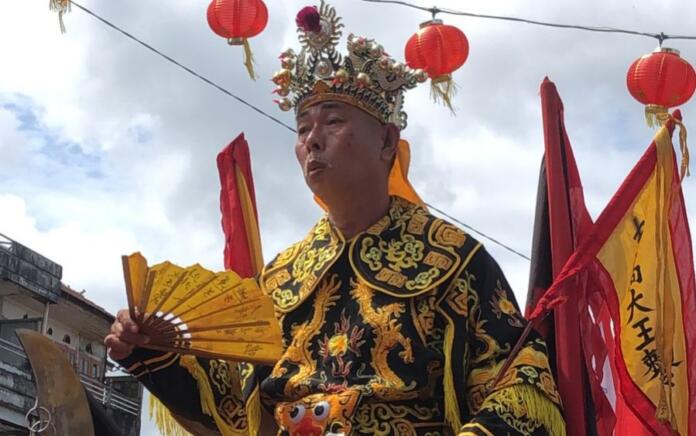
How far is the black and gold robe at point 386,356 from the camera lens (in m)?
4.24

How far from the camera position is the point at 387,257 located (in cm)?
456

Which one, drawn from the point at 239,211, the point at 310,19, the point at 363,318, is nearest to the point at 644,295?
the point at 363,318

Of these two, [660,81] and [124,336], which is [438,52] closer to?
[660,81]

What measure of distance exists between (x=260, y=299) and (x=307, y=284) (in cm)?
24

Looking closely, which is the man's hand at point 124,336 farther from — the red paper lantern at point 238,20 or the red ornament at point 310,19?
the red paper lantern at point 238,20

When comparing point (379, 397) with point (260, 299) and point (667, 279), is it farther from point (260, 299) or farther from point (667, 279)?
point (667, 279)

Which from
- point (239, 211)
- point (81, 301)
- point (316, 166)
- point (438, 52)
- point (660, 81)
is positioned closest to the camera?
point (316, 166)

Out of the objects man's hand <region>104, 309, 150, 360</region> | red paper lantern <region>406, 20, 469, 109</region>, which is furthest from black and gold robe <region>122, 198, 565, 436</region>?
red paper lantern <region>406, 20, 469, 109</region>

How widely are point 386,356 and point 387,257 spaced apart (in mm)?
388

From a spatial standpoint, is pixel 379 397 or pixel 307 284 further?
pixel 307 284

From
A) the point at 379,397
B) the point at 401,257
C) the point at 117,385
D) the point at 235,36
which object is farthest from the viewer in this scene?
the point at 117,385

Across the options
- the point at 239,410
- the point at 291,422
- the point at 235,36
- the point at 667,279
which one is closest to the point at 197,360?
the point at 239,410

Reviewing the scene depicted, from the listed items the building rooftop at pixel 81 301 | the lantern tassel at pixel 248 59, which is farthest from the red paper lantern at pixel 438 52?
the building rooftop at pixel 81 301

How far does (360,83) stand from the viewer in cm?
462
